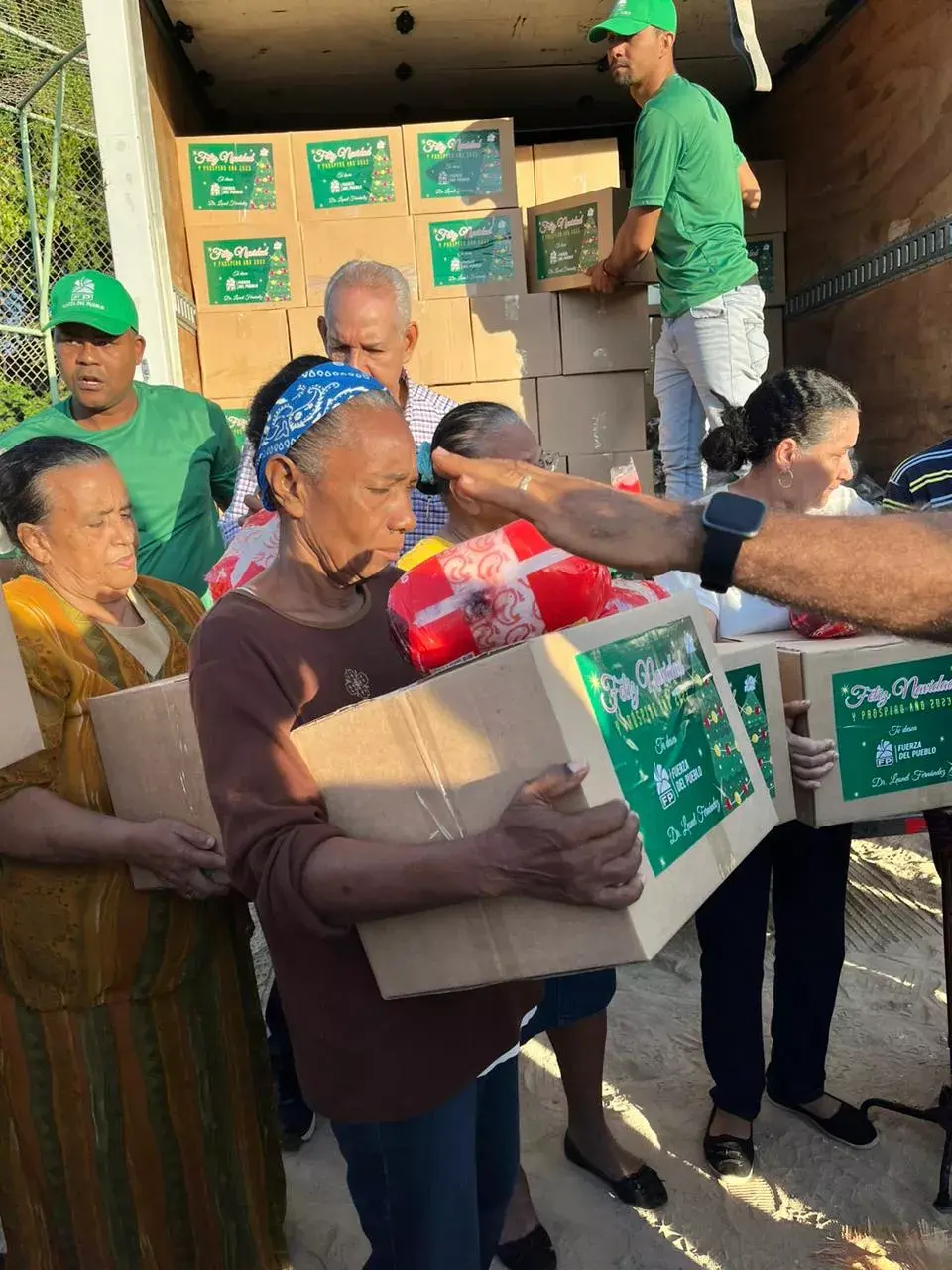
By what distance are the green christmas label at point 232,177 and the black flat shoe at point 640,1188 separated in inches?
182

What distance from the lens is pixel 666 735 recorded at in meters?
1.19

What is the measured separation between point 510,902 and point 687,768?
0.31m

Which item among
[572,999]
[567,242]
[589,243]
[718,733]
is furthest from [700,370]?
[718,733]

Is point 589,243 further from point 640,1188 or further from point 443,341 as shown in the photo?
point 640,1188

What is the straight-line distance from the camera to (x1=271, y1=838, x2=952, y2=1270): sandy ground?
2137 millimetres

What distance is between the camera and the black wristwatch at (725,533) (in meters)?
1.09

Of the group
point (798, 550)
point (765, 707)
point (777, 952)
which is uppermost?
point (798, 550)

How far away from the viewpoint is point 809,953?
7.66 ft

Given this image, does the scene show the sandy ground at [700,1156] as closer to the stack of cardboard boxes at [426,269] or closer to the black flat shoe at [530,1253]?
the black flat shoe at [530,1253]

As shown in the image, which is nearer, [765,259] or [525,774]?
[525,774]

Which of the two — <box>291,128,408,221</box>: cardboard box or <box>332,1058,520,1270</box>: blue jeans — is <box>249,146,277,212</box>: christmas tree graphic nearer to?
<box>291,128,408,221</box>: cardboard box

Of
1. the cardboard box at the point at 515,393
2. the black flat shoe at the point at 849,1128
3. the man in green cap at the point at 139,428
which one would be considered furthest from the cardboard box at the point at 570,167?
the black flat shoe at the point at 849,1128

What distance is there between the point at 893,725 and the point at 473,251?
3.76m

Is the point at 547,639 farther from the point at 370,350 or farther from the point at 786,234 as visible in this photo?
the point at 786,234
